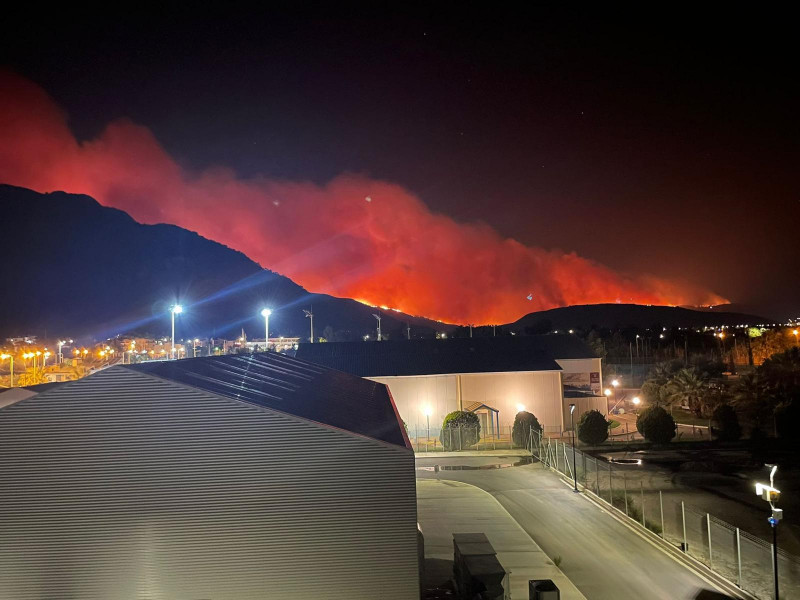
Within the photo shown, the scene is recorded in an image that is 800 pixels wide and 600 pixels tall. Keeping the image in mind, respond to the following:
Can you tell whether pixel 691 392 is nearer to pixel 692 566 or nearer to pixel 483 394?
pixel 483 394

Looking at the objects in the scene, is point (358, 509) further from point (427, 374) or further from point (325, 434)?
point (427, 374)

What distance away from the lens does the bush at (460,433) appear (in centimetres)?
3341

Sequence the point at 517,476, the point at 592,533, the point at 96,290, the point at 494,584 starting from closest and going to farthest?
the point at 494,584 → the point at 592,533 → the point at 517,476 → the point at 96,290

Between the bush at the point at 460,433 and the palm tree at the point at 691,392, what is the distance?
16.1 metres

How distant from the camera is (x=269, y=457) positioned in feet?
40.9

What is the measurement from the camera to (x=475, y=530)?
19.0m

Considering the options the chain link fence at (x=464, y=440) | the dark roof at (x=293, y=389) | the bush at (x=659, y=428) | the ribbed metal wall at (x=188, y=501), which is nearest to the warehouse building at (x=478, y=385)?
the chain link fence at (x=464, y=440)

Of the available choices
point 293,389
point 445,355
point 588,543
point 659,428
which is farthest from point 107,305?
point 588,543

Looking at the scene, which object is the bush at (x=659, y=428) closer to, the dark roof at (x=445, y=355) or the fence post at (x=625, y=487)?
the dark roof at (x=445, y=355)

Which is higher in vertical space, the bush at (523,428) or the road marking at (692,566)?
the bush at (523,428)

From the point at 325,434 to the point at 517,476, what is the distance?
1674cm

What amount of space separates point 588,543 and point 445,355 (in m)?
23.3

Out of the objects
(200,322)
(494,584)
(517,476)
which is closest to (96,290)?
(200,322)

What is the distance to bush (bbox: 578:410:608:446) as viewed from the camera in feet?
108
